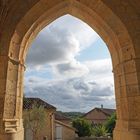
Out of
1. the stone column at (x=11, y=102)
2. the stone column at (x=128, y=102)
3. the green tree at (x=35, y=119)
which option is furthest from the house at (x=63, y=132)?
the stone column at (x=11, y=102)

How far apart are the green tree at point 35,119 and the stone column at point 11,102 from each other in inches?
467

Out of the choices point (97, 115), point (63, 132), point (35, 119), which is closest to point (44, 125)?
point (35, 119)

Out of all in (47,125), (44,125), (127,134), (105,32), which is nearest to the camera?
(127,134)

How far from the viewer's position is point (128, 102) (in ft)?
13.4

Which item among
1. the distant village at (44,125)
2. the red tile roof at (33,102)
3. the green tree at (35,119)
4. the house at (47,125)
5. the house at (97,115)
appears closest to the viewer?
the green tree at (35,119)

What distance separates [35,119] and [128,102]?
13.3 meters

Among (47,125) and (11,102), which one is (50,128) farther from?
(11,102)

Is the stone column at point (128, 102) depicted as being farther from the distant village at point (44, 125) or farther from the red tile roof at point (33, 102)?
the red tile roof at point (33, 102)

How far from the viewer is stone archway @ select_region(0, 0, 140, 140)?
395 cm

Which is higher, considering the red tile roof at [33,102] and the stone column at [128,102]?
the red tile roof at [33,102]

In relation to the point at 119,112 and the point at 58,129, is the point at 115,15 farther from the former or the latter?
the point at 58,129

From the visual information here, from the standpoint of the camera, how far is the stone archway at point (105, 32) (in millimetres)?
3947

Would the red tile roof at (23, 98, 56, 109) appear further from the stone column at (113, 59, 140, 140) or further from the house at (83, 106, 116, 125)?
the house at (83, 106, 116, 125)

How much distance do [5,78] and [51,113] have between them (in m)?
13.2
